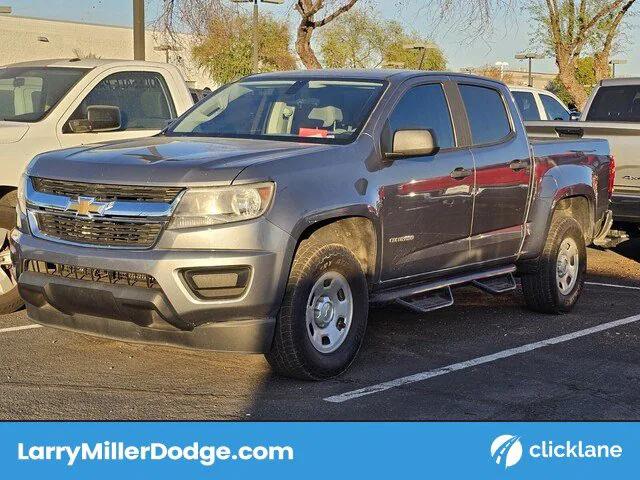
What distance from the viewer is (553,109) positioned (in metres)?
16.7

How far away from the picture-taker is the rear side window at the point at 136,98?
9.27m

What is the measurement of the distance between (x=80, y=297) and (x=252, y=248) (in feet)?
3.26

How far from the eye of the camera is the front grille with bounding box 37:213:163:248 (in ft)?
19.2

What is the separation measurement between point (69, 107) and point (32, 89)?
529 millimetres

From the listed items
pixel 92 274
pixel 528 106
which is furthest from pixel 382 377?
pixel 528 106

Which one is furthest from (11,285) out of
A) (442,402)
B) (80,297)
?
(442,402)

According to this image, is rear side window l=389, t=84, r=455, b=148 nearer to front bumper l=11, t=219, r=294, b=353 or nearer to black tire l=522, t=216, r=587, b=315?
black tire l=522, t=216, r=587, b=315

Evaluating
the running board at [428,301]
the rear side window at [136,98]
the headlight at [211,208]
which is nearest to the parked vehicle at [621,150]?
the running board at [428,301]

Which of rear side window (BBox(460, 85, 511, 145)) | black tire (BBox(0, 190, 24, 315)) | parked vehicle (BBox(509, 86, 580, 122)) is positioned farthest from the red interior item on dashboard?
parked vehicle (BBox(509, 86, 580, 122))

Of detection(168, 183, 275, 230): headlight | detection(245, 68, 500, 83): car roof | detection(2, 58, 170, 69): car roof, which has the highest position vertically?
detection(245, 68, 500, 83): car roof

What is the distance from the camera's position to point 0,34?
47.6 meters

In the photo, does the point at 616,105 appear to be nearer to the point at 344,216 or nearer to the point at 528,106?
the point at 528,106

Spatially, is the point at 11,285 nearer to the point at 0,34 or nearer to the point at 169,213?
the point at 169,213

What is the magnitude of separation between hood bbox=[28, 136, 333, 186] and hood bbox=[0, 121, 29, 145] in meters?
1.72
